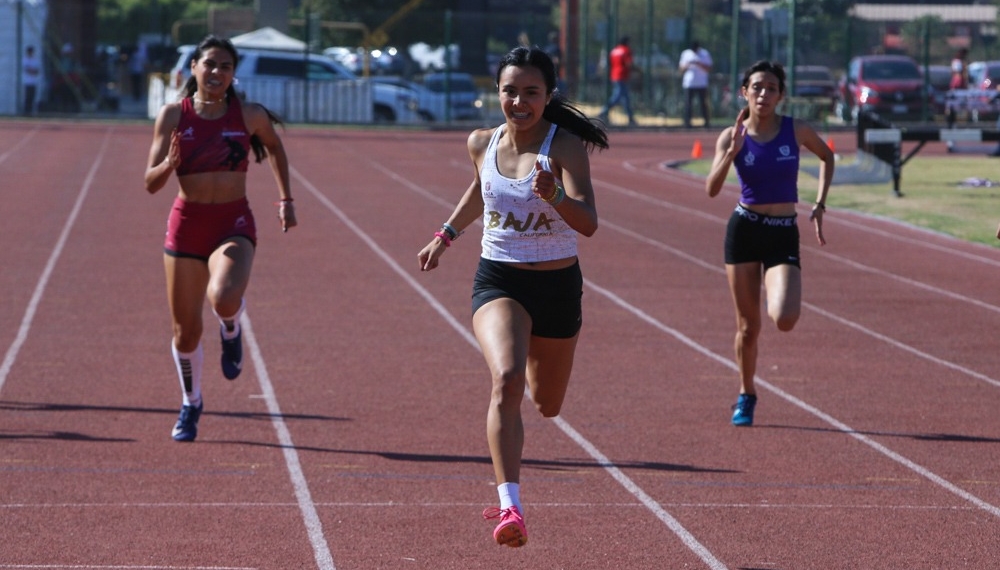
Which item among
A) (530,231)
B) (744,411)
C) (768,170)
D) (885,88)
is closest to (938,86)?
(885,88)

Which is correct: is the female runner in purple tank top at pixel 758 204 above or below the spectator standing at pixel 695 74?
below

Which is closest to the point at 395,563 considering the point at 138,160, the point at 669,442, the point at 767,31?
the point at 669,442

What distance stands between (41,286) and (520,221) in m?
7.79

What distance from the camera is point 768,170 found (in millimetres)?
7980

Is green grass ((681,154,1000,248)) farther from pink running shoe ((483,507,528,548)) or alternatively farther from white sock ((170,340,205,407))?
pink running shoe ((483,507,528,548))

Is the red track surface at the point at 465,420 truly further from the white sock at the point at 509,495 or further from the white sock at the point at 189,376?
A: the white sock at the point at 509,495

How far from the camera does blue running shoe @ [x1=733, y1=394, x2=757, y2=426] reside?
7980 millimetres

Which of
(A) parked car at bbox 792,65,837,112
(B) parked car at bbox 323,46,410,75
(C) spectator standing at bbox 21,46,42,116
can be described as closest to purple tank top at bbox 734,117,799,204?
(A) parked car at bbox 792,65,837,112

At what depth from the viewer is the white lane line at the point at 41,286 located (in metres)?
9.34

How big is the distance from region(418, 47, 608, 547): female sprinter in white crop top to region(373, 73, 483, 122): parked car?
97.2 ft

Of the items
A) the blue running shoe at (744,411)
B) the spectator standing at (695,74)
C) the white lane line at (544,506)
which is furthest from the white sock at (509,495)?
the spectator standing at (695,74)

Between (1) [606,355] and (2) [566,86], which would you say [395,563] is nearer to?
(1) [606,355]

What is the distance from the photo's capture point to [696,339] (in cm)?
1055

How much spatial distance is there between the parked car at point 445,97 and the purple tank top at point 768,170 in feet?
89.4
